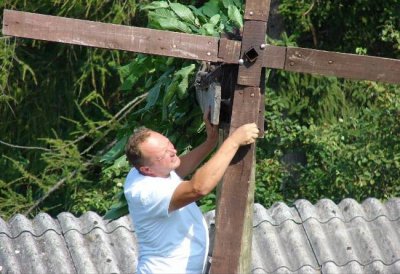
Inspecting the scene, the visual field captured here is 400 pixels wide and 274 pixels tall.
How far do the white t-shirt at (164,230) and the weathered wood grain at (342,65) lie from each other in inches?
30.0

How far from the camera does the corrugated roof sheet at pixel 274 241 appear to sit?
284 inches

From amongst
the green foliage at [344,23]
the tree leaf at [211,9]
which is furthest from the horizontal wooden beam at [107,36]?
the green foliage at [344,23]

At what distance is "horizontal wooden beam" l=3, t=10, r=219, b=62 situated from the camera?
497cm

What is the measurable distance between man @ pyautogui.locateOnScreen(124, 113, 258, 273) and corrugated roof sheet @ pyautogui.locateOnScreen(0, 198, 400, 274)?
208 cm

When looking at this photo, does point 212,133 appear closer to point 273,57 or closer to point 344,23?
point 273,57

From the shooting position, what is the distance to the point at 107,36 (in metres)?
5.07

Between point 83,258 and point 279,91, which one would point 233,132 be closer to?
point 83,258

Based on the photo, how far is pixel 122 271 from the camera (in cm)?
719

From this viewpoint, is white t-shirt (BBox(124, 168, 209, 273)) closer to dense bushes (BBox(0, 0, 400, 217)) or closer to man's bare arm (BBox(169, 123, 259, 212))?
man's bare arm (BBox(169, 123, 259, 212))

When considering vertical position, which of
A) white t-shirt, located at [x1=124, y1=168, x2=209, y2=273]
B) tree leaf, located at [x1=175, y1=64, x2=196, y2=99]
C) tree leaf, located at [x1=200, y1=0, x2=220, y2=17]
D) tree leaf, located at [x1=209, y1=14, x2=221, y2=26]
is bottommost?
white t-shirt, located at [x1=124, y1=168, x2=209, y2=273]

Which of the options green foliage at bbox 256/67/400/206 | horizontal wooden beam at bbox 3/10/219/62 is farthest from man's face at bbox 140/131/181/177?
green foliage at bbox 256/67/400/206

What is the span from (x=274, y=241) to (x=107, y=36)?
9.48 ft

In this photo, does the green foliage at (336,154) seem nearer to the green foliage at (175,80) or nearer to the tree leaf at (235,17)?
the green foliage at (175,80)

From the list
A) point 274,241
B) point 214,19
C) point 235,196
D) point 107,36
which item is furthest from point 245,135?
point 274,241
